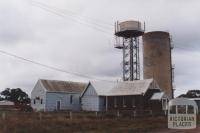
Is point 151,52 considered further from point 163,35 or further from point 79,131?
point 79,131

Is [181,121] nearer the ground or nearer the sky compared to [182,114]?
nearer the ground

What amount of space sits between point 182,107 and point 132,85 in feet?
140

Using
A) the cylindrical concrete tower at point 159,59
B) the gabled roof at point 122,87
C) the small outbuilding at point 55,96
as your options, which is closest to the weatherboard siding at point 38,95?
the small outbuilding at point 55,96

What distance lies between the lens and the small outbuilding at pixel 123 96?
164 ft

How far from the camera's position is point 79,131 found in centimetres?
2411

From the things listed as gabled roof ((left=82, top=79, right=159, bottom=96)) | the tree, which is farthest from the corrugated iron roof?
the tree

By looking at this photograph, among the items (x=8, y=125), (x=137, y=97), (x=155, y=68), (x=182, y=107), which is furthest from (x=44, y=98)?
(x=182, y=107)

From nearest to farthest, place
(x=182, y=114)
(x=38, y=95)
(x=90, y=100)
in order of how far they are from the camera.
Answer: (x=182, y=114), (x=90, y=100), (x=38, y=95)

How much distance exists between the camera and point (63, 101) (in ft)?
188

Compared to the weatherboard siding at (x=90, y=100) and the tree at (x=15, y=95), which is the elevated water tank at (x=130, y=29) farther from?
the tree at (x=15, y=95)

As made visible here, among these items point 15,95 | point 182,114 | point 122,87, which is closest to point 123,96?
point 122,87

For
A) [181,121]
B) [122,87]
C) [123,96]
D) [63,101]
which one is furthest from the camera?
[63,101]

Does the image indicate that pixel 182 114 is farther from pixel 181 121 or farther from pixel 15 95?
pixel 15 95

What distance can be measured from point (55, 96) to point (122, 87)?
10482 mm
